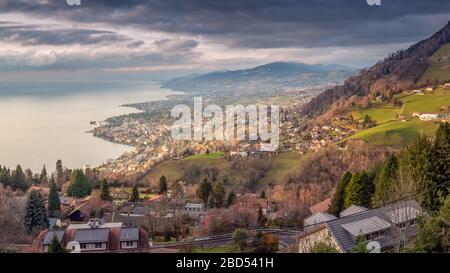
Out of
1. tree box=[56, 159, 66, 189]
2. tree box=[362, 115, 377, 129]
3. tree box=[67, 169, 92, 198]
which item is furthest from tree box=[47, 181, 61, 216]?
tree box=[362, 115, 377, 129]

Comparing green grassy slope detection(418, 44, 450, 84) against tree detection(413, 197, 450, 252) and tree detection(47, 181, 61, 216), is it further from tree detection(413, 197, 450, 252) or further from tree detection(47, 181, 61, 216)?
tree detection(413, 197, 450, 252)

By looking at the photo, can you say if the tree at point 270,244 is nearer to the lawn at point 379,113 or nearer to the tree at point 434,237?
the tree at point 434,237

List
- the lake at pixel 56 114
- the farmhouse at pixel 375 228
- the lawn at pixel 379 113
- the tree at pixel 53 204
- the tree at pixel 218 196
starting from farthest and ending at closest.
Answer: the lawn at pixel 379 113, the tree at pixel 218 196, the tree at pixel 53 204, the lake at pixel 56 114, the farmhouse at pixel 375 228

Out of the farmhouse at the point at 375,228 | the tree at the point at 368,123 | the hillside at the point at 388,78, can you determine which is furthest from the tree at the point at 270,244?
the hillside at the point at 388,78

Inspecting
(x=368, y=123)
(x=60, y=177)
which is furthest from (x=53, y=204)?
(x=368, y=123)

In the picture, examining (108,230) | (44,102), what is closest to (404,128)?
(44,102)

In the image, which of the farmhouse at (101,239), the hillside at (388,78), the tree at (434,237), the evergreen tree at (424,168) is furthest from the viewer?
the hillside at (388,78)
